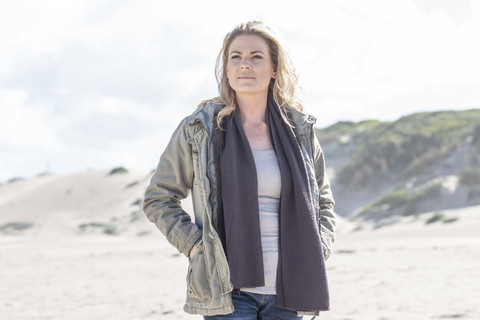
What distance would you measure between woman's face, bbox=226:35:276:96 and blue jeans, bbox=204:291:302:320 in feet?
2.89

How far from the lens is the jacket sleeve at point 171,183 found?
2514 mm

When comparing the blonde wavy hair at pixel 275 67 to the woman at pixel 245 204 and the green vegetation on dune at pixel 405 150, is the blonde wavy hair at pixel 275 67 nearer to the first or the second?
the woman at pixel 245 204

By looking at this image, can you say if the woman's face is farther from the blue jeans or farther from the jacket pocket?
the blue jeans

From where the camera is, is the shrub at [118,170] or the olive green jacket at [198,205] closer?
the olive green jacket at [198,205]

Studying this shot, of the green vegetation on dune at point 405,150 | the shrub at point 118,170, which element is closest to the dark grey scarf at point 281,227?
the green vegetation on dune at point 405,150

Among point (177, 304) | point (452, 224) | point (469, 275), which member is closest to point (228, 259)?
point (177, 304)

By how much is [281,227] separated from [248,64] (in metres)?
0.72

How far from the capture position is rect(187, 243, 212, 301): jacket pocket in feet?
7.82

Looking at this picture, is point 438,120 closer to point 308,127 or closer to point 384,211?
point 384,211

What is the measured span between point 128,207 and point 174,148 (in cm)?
2372

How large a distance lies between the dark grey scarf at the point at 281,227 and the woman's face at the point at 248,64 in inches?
6.8

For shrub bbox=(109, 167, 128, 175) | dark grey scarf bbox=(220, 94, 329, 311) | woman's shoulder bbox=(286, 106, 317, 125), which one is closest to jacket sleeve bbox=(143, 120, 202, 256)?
dark grey scarf bbox=(220, 94, 329, 311)

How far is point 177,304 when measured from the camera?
7.60m

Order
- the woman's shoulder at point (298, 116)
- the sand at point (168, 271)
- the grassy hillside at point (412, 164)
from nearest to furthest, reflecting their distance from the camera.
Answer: the woman's shoulder at point (298, 116), the sand at point (168, 271), the grassy hillside at point (412, 164)
